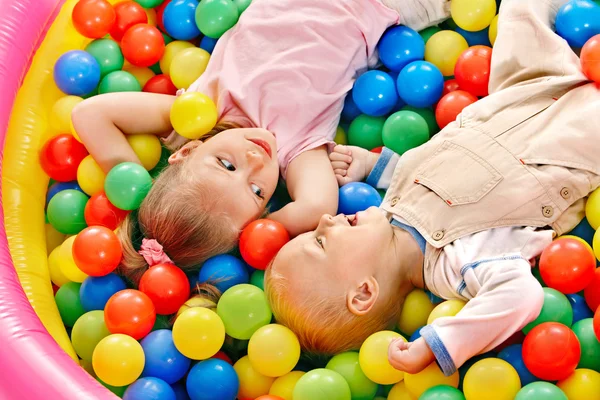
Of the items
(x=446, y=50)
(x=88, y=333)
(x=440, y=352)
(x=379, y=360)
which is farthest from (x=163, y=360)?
(x=446, y=50)

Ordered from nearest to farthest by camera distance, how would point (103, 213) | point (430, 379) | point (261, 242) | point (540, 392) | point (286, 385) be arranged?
point (540, 392), point (430, 379), point (286, 385), point (261, 242), point (103, 213)

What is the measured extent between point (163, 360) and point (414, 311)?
47cm

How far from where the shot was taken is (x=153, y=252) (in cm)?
156

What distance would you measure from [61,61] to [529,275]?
1.14 metres

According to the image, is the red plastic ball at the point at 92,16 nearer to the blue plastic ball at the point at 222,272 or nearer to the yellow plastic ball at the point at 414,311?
the blue plastic ball at the point at 222,272

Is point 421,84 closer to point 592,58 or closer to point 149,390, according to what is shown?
point 592,58

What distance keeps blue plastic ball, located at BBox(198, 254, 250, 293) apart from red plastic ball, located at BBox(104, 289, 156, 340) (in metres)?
0.13

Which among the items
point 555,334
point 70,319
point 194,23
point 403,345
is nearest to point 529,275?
point 555,334

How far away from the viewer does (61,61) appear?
182 centimetres

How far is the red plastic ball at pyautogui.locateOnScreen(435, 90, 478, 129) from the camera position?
5.63 feet

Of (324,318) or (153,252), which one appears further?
(153,252)

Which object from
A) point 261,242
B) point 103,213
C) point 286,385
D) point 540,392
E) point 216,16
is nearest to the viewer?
point 540,392

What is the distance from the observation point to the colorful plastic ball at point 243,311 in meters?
1.46

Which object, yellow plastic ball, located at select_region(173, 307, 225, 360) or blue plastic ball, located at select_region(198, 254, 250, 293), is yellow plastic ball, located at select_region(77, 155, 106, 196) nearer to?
blue plastic ball, located at select_region(198, 254, 250, 293)
